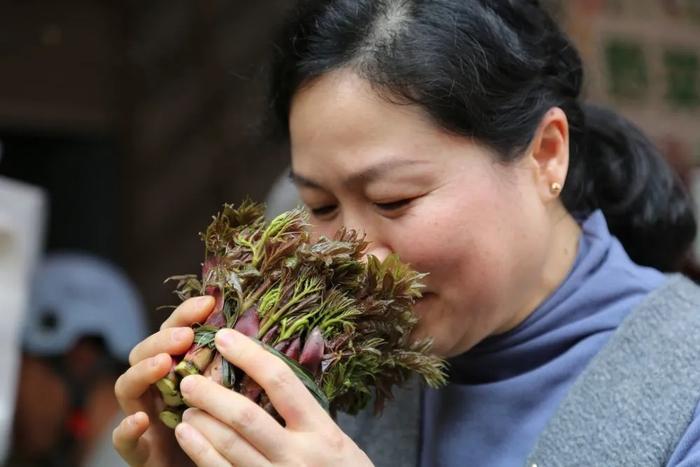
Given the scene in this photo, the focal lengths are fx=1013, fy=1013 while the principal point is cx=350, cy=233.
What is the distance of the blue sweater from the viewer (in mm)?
1892

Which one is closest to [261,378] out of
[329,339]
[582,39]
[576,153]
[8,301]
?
[329,339]

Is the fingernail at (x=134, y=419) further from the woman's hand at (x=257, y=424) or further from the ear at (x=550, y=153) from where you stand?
the ear at (x=550, y=153)

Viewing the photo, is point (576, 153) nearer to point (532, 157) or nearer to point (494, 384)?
point (532, 157)

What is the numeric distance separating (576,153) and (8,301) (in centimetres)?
183

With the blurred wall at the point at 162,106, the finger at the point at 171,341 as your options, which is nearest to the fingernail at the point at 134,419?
the finger at the point at 171,341

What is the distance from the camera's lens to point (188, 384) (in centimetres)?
151

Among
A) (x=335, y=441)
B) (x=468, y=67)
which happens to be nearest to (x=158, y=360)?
(x=335, y=441)

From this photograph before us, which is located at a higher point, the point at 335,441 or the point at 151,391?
the point at 335,441

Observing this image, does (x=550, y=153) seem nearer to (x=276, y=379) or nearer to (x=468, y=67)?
(x=468, y=67)

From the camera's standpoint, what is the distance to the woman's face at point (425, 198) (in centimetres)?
172

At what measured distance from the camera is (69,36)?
13.8 feet

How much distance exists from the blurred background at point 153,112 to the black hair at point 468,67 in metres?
1.94

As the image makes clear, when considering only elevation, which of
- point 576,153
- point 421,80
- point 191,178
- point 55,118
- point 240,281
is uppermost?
point 421,80

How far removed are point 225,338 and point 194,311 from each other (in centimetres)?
13
